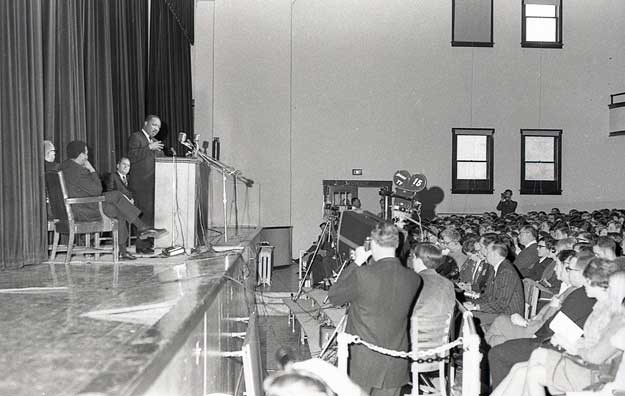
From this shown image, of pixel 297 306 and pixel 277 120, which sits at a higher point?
pixel 277 120

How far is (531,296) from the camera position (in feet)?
21.7

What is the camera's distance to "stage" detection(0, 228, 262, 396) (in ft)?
6.35

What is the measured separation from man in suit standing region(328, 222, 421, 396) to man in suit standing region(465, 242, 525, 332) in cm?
196

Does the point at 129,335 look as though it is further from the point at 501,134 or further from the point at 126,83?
the point at 501,134

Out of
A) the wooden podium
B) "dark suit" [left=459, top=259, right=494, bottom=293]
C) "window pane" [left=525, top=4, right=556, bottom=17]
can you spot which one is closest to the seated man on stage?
the wooden podium

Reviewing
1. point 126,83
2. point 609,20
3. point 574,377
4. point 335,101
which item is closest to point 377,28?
point 335,101

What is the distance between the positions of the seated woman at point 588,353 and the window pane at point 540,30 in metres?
13.5

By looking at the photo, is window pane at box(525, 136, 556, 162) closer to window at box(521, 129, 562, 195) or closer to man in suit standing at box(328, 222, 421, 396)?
window at box(521, 129, 562, 195)

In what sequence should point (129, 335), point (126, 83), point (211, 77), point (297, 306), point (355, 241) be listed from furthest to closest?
point (211, 77), point (126, 83), point (297, 306), point (355, 241), point (129, 335)

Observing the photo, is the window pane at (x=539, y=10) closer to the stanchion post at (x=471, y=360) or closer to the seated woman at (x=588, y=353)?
the seated woman at (x=588, y=353)

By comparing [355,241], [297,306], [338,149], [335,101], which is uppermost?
[335,101]

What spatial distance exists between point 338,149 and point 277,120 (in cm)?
159

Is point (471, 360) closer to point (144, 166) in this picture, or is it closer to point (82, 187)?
point (82, 187)

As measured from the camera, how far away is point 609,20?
16656 millimetres
